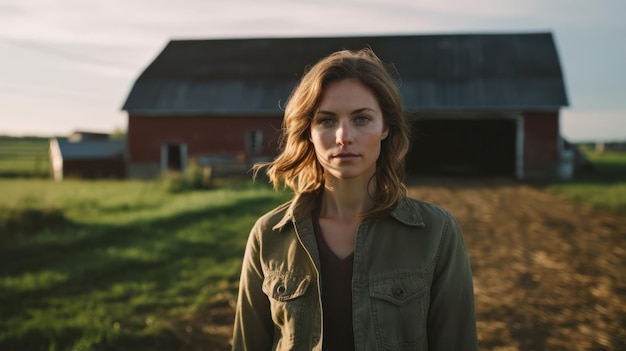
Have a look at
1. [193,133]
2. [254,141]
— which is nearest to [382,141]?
[254,141]

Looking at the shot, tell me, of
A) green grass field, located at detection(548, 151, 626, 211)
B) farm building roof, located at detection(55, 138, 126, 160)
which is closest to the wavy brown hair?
green grass field, located at detection(548, 151, 626, 211)

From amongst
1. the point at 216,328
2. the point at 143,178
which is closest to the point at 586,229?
the point at 216,328

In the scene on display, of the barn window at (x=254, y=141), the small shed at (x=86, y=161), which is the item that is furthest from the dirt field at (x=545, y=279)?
the small shed at (x=86, y=161)

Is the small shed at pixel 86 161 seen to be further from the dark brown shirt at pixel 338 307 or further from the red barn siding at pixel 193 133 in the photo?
the dark brown shirt at pixel 338 307

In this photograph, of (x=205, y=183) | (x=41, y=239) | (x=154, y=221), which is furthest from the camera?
(x=205, y=183)

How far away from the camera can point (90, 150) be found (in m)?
28.5

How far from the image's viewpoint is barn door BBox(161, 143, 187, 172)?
2588 centimetres

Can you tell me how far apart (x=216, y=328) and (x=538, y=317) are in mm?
2990

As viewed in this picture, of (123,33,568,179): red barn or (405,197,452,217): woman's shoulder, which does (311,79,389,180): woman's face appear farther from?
(123,33,568,179): red barn

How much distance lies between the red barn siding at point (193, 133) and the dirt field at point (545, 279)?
46.2ft

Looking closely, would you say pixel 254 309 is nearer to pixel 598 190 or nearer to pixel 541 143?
pixel 598 190

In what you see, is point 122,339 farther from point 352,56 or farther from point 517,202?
point 517,202

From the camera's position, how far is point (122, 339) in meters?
5.03

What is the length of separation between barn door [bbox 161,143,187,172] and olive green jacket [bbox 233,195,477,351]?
2415cm
